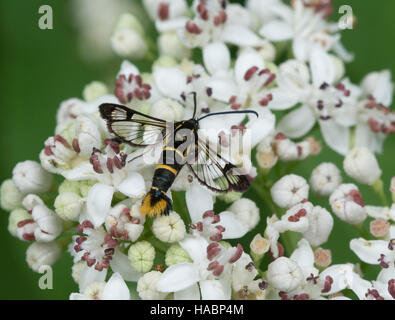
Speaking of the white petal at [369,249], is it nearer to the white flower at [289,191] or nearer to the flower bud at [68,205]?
the white flower at [289,191]

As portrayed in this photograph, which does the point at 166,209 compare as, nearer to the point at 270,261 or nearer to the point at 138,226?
the point at 138,226

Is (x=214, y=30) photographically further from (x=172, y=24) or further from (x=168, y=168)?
(x=168, y=168)

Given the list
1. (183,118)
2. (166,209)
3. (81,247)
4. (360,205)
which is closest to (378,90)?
(360,205)

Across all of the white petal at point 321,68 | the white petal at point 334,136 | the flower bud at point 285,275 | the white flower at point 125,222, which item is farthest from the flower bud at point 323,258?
the white petal at point 321,68

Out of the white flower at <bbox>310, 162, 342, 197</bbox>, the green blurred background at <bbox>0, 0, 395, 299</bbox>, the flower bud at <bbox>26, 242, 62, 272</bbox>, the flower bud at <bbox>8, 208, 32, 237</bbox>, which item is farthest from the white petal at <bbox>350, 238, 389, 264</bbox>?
the flower bud at <bbox>8, 208, 32, 237</bbox>

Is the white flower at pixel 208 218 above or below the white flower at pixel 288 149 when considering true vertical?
below

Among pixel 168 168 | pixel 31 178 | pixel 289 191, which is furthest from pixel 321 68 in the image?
pixel 31 178
